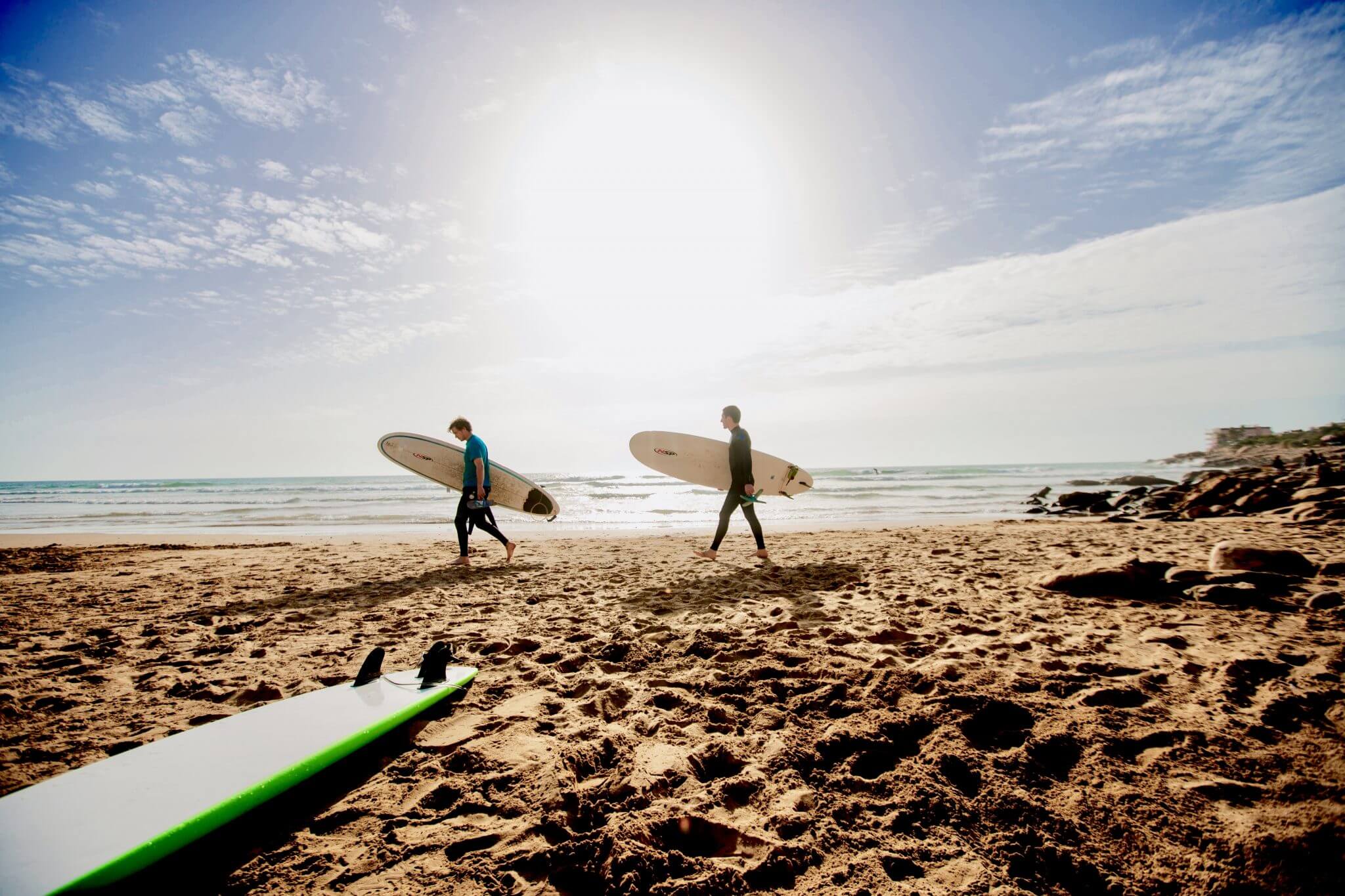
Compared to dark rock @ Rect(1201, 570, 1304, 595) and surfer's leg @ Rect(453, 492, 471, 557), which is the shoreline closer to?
surfer's leg @ Rect(453, 492, 471, 557)

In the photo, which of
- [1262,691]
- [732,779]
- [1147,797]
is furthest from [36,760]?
[1262,691]

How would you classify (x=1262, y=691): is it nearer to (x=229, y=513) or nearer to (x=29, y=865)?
(x=29, y=865)

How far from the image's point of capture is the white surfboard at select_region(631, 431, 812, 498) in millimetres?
10023

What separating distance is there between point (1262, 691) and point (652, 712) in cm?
276

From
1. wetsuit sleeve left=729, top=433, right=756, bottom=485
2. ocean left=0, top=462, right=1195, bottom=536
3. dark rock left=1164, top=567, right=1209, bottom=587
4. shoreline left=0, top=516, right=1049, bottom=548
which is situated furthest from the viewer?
ocean left=0, top=462, right=1195, bottom=536

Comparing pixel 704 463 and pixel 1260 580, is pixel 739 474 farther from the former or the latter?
pixel 1260 580

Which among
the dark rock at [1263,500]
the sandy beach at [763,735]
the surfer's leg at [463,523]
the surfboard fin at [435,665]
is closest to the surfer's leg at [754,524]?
the sandy beach at [763,735]

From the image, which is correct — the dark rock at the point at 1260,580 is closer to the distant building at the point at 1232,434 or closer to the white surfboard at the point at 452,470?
the white surfboard at the point at 452,470

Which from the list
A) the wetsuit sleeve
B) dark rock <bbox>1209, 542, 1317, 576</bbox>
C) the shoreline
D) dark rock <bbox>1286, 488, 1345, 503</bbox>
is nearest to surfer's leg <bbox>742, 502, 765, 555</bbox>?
the wetsuit sleeve

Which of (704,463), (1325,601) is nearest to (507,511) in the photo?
(704,463)

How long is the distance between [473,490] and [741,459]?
347 centimetres

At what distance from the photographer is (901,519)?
13078 millimetres

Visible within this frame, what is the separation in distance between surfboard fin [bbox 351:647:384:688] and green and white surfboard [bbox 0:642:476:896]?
10 cm

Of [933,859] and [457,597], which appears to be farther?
[457,597]
